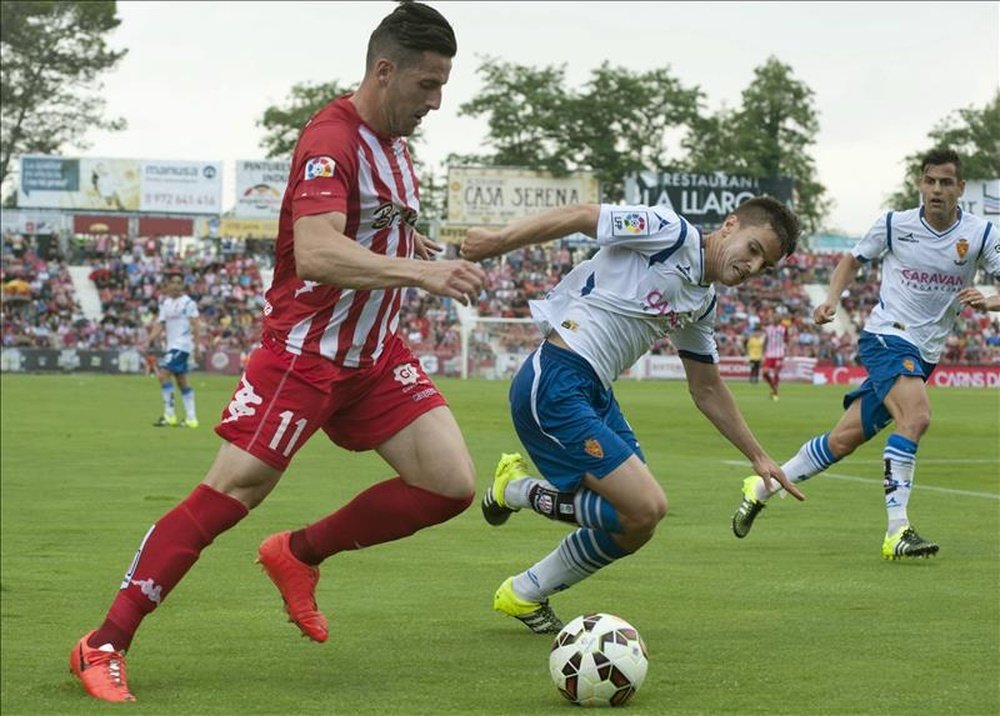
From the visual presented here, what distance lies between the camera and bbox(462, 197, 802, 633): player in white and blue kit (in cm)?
702

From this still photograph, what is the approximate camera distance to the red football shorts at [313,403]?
6.37 meters

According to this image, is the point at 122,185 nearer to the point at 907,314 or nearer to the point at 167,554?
the point at 907,314

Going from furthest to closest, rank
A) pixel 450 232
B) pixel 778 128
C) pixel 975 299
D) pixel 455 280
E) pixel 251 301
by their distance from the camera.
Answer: pixel 778 128 → pixel 450 232 → pixel 251 301 → pixel 975 299 → pixel 455 280

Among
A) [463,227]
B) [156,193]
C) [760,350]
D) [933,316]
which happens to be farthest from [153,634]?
[156,193]

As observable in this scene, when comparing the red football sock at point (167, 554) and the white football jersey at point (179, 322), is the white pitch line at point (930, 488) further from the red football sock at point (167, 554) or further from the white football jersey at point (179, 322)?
the white football jersey at point (179, 322)

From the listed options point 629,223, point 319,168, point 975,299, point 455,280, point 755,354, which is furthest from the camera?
point 755,354

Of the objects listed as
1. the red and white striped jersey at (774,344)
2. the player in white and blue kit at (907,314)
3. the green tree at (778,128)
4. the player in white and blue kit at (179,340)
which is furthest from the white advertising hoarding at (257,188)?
the player in white and blue kit at (907,314)

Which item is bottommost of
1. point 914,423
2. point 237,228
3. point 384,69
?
point 237,228

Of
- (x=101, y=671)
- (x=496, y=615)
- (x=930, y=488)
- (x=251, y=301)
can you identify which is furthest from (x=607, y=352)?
(x=251, y=301)

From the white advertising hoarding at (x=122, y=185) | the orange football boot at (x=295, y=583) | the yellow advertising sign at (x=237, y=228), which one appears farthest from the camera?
the white advertising hoarding at (x=122, y=185)

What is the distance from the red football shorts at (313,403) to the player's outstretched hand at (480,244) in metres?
0.79

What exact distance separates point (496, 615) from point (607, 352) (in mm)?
1641

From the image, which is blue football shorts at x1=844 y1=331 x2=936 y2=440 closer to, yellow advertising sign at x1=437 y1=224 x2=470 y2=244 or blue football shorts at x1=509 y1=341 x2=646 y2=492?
blue football shorts at x1=509 y1=341 x2=646 y2=492

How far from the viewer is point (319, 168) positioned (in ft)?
19.9
